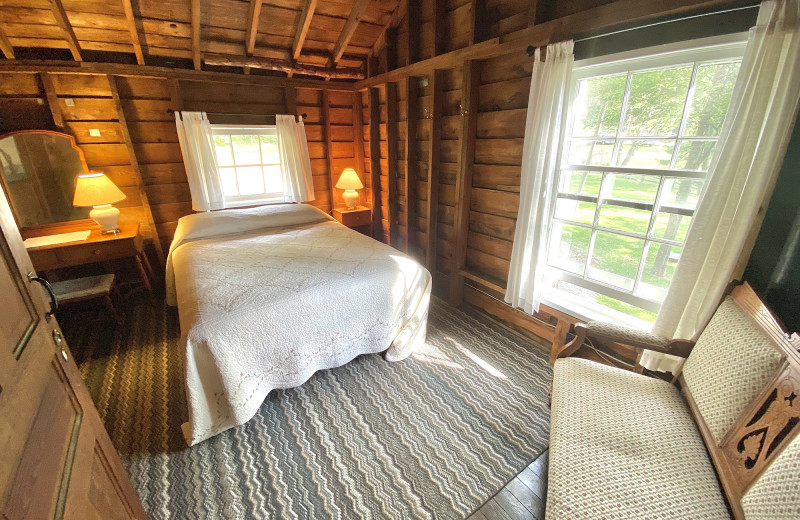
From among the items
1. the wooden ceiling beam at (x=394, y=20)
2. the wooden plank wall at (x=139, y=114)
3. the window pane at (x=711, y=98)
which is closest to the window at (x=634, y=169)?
the window pane at (x=711, y=98)

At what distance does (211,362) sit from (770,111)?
2.55m

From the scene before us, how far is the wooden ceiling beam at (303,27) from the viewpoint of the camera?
270cm

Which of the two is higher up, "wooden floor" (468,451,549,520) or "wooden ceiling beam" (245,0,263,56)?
"wooden ceiling beam" (245,0,263,56)

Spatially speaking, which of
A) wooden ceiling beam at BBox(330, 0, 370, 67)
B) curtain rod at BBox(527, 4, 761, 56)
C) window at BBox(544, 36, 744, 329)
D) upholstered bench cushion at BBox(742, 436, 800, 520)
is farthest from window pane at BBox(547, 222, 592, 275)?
wooden ceiling beam at BBox(330, 0, 370, 67)

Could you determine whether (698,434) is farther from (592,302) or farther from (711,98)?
(711,98)

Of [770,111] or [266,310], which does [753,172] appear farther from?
[266,310]

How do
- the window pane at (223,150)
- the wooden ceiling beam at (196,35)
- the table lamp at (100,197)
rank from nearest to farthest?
the wooden ceiling beam at (196,35) < the table lamp at (100,197) < the window pane at (223,150)

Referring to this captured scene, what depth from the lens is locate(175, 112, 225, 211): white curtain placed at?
3.10m

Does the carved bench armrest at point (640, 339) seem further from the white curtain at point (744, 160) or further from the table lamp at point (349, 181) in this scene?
the table lamp at point (349, 181)

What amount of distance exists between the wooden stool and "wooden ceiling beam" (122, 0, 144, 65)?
1861 mm

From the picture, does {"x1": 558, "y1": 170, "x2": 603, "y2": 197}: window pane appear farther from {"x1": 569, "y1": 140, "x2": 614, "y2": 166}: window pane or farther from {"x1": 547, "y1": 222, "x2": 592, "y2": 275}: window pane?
{"x1": 547, "y1": 222, "x2": 592, "y2": 275}: window pane

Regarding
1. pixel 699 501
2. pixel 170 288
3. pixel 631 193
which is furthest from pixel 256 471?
pixel 631 193

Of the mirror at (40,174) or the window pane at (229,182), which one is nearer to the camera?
the mirror at (40,174)

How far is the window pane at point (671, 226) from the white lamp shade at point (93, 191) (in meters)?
3.91
